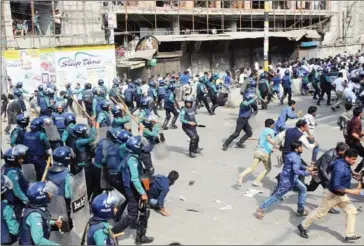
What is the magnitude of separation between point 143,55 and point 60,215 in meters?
16.9

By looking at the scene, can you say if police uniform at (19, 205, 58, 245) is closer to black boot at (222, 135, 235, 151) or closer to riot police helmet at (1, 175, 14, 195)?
riot police helmet at (1, 175, 14, 195)

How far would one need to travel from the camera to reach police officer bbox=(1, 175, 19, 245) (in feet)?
16.6

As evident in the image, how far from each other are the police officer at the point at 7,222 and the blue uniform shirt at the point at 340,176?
3.85 meters

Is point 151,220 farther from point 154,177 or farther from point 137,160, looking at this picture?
point 137,160

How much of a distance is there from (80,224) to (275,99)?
1397 centimetres

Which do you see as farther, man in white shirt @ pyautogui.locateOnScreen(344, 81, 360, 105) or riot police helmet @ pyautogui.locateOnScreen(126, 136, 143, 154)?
man in white shirt @ pyautogui.locateOnScreen(344, 81, 360, 105)

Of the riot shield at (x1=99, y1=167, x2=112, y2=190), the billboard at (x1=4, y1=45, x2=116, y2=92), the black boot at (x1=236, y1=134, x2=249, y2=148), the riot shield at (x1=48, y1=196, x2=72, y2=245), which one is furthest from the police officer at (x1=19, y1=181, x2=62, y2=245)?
the billboard at (x1=4, y1=45, x2=116, y2=92)

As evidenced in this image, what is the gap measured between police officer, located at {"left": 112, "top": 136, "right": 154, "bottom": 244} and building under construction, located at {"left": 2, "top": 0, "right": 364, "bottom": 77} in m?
13.3

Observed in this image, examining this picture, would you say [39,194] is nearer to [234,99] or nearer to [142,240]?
[142,240]

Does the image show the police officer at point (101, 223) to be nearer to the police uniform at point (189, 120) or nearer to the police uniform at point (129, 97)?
the police uniform at point (189, 120)

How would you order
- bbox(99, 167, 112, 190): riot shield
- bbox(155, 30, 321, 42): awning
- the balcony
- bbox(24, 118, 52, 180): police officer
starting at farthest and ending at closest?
the balcony → bbox(155, 30, 321, 42): awning → bbox(24, 118, 52, 180): police officer → bbox(99, 167, 112, 190): riot shield

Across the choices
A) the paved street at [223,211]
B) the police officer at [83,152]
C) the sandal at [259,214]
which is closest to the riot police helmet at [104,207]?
the paved street at [223,211]

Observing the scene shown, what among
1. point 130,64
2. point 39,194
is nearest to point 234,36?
point 130,64

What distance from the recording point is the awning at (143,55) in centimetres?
2159
